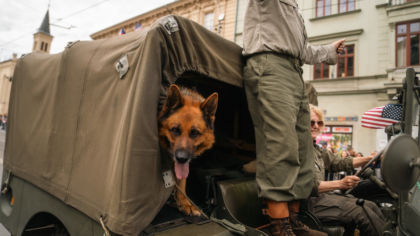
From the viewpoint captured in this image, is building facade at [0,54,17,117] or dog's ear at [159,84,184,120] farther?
building facade at [0,54,17,117]

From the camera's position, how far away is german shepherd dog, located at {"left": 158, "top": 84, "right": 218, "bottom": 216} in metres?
1.75

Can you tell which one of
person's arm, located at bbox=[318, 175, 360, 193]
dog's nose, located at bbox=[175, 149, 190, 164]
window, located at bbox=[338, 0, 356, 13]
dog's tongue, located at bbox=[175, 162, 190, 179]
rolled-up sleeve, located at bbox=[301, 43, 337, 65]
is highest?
window, located at bbox=[338, 0, 356, 13]

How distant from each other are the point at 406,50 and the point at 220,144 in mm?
14231

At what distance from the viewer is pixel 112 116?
160 centimetres

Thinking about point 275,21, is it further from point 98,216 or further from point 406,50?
point 406,50

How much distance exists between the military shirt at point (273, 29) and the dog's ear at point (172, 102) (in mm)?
667

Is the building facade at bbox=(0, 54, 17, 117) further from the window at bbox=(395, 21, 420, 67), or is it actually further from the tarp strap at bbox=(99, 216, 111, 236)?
the tarp strap at bbox=(99, 216, 111, 236)

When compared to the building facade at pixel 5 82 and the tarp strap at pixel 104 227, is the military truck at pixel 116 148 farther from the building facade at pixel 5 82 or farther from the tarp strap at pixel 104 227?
the building facade at pixel 5 82

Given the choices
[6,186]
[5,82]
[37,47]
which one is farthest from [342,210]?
[5,82]

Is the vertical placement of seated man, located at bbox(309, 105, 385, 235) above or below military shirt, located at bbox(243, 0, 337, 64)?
below

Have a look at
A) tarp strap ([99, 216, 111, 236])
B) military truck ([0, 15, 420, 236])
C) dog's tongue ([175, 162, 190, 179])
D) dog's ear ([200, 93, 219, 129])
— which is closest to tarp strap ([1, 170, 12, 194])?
military truck ([0, 15, 420, 236])

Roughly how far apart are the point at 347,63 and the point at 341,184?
1424 centimetres

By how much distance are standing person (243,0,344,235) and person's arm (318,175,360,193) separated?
1.24ft

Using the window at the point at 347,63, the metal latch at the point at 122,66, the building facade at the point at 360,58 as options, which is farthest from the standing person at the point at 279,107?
the window at the point at 347,63
